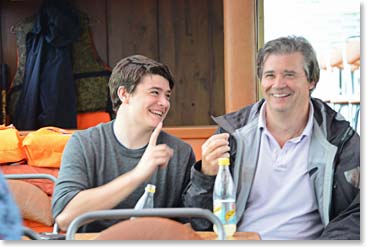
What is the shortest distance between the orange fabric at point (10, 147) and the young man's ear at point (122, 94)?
0.89 meters

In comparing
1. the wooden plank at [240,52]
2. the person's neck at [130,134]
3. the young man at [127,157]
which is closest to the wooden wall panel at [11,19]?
the wooden plank at [240,52]

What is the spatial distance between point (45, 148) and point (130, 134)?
883 mm

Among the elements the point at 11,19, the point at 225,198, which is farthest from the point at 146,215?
the point at 11,19

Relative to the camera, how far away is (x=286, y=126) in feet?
5.88

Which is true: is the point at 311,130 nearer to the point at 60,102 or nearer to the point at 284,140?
the point at 284,140

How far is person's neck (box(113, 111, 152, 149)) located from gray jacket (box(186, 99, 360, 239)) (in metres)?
0.17

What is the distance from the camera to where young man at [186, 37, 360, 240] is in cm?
170

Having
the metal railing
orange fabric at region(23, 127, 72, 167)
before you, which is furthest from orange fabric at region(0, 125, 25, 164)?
the metal railing

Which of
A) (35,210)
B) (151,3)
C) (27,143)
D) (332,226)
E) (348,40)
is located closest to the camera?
(332,226)

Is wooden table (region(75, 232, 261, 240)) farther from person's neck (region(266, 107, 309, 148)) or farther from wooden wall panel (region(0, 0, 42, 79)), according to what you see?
wooden wall panel (region(0, 0, 42, 79))

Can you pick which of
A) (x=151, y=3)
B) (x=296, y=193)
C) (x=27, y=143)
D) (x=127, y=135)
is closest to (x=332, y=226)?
(x=296, y=193)

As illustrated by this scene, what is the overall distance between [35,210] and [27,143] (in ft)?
1.71

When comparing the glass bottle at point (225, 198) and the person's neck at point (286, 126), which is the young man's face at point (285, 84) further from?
the glass bottle at point (225, 198)

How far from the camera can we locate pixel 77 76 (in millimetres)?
3490
